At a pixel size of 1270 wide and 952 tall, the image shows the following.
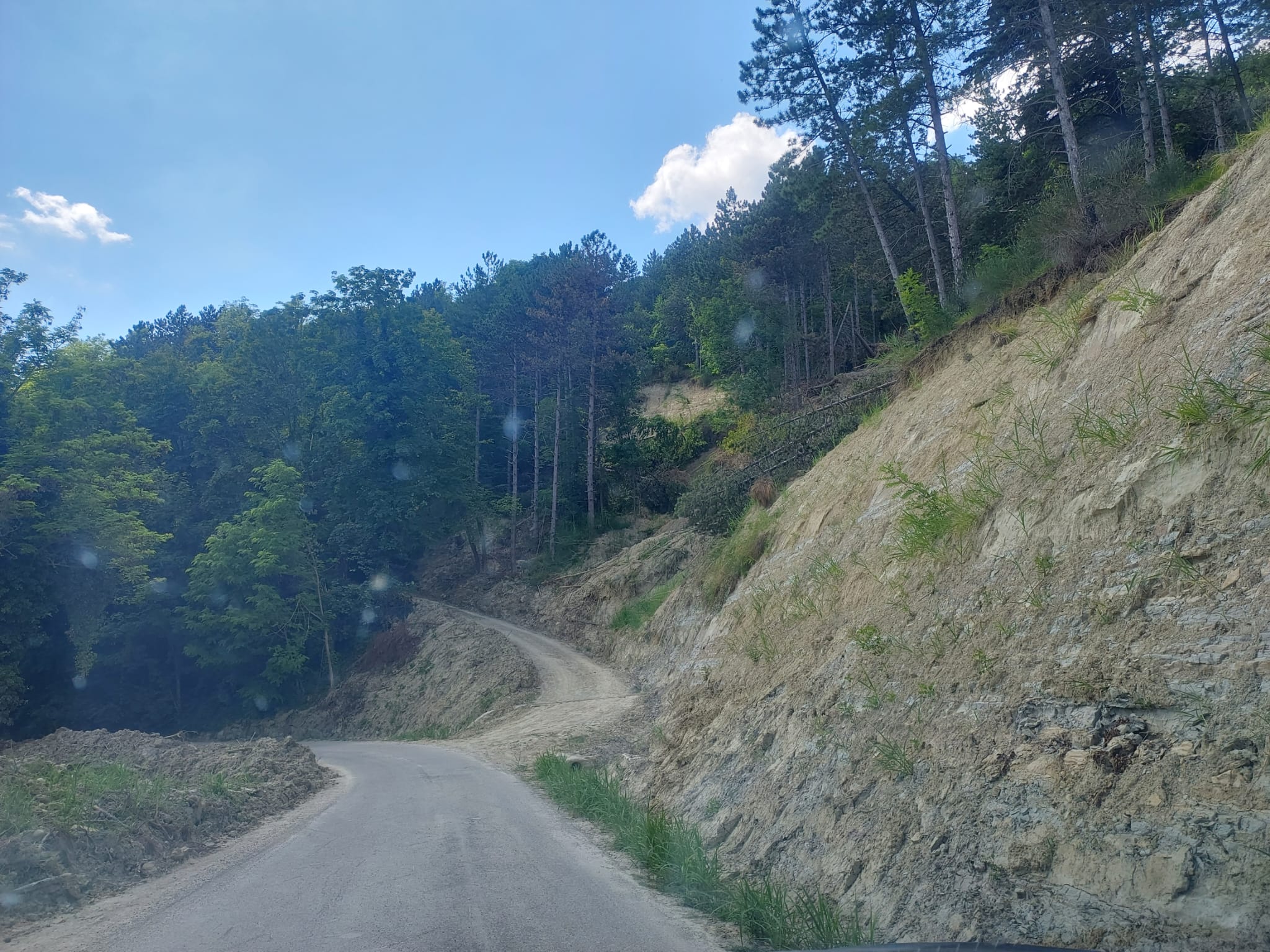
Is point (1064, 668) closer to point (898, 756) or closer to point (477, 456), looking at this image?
point (898, 756)

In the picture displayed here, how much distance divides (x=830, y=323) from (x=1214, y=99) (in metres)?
19.3

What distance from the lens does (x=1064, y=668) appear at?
18.4 feet

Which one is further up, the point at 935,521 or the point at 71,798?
the point at 935,521

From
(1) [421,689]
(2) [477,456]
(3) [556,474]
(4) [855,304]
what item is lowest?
(1) [421,689]

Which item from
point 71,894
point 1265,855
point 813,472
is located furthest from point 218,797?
point 813,472

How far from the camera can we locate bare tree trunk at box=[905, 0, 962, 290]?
816 inches

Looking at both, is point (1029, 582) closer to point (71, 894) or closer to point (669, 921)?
point (669, 921)

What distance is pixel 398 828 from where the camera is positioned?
9.35 metres

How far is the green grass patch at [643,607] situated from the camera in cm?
2989

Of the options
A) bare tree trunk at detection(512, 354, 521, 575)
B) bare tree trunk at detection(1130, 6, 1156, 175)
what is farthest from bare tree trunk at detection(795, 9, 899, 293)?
bare tree trunk at detection(512, 354, 521, 575)

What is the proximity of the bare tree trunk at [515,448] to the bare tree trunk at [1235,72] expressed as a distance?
36.5 metres

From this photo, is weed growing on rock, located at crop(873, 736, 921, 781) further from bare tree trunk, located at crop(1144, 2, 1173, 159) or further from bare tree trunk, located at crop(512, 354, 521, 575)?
bare tree trunk, located at crop(512, 354, 521, 575)

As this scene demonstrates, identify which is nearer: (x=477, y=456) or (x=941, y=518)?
(x=941, y=518)

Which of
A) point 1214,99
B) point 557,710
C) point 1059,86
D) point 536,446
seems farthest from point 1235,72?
point 536,446
